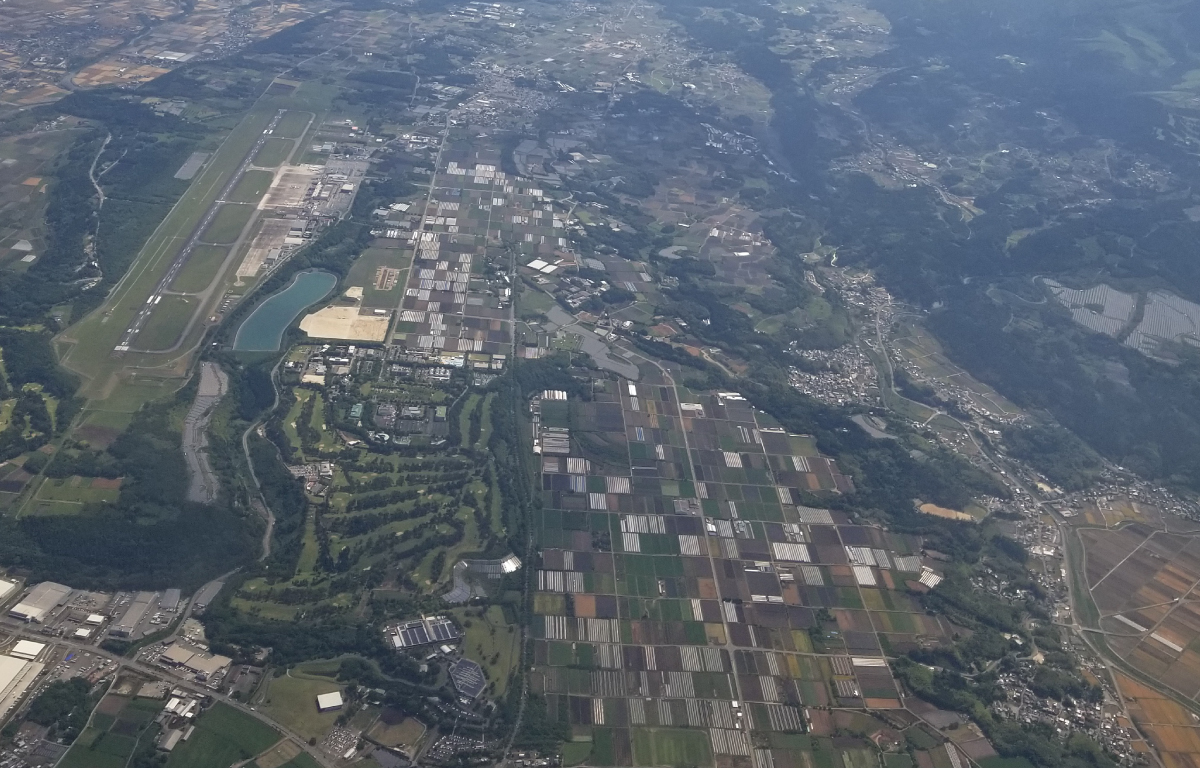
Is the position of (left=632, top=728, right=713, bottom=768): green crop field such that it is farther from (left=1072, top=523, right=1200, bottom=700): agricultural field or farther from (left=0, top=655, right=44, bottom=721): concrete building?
(left=0, top=655, right=44, bottom=721): concrete building

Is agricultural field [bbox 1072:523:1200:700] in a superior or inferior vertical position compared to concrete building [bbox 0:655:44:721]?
inferior

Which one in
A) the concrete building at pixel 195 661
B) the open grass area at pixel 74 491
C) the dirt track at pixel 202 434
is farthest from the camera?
the dirt track at pixel 202 434

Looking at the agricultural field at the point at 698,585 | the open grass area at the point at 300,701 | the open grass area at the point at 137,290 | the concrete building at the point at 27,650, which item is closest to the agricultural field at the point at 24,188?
the open grass area at the point at 137,290

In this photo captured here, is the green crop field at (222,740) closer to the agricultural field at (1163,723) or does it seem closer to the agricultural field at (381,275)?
the agricultural field at (381,275)

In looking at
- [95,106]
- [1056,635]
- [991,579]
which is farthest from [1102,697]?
[95,106]

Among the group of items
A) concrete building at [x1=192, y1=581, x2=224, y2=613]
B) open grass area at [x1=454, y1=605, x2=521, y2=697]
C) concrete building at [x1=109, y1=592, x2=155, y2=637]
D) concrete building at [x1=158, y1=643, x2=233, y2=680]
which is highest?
concrete building at [x1=109, y1=592, x2=155, y2=637]

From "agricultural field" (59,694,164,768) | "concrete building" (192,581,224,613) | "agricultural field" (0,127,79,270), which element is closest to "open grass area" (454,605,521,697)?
"concrete building" (192,581,224,613)
